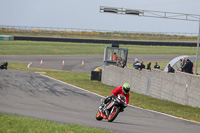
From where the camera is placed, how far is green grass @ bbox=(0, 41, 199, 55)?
65213 millimetres

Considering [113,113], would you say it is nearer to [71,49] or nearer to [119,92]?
[119,92]

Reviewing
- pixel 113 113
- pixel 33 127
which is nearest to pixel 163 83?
pixel 113 113

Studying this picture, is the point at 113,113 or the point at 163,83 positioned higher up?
the point at 113,113

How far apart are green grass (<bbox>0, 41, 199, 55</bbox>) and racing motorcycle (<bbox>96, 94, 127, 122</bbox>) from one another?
5177 centimetres

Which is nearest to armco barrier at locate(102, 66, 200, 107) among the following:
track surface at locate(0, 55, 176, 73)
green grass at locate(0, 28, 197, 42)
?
track surface at locate(0, 55, 176, 73)

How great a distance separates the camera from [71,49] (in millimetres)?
70000

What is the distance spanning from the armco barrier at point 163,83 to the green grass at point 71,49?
36.9 meters

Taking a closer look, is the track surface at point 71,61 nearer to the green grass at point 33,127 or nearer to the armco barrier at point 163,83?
the armco barrier at point 163,83

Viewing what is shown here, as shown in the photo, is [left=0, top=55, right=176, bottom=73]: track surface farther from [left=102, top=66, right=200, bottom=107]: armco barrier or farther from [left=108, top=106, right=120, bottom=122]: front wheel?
[left=108, top=106, right=120, bottom=122]: front wheel

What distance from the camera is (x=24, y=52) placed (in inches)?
2502

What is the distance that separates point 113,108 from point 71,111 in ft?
11.7

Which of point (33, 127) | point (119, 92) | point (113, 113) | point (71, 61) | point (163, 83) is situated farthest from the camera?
point (71, 61)

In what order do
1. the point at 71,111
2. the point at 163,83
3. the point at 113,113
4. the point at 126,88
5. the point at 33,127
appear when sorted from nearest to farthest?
the point at 33,127 < the point at 126,88 < the point at 113,113 < the point at 71,111 < the point at 163,83

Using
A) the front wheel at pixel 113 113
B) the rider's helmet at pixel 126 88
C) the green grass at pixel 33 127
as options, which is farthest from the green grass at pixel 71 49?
the green grass at pixel 33 127
